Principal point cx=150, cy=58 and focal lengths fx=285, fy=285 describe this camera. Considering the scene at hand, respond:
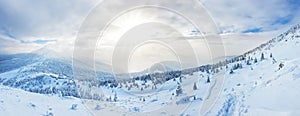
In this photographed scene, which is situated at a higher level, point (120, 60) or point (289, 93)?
point (120, 60)

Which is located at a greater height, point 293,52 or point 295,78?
point 293,52

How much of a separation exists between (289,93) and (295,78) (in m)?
2.93

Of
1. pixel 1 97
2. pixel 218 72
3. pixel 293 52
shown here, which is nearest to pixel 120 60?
pixel 1 97

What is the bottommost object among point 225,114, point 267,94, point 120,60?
point 225,114

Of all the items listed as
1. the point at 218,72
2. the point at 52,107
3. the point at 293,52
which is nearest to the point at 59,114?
the point at 52,107

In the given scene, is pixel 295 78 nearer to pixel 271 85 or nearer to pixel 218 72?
pixel 271 85

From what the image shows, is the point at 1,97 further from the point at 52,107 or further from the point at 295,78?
the point at 295,78

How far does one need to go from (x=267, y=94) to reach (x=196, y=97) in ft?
35.0

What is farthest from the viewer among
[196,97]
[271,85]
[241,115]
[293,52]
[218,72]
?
[218,72]

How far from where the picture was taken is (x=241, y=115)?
1633 cm

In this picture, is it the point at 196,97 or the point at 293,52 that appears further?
the point at 293,52

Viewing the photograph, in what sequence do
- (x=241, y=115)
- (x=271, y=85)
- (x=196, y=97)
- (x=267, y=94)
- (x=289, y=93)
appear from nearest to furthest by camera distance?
(x=241, y=115) < (x=289, y=93) < (x=267, y=94) < (x=271, y=85) < (x=196, y=97)

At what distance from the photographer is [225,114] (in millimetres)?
19094

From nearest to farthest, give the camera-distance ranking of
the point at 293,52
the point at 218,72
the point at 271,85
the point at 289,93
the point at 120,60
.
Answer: the point at 289,93 < the point at 271,85 < the point at 120,60 < the point at 293,52 < the point at 218,72
